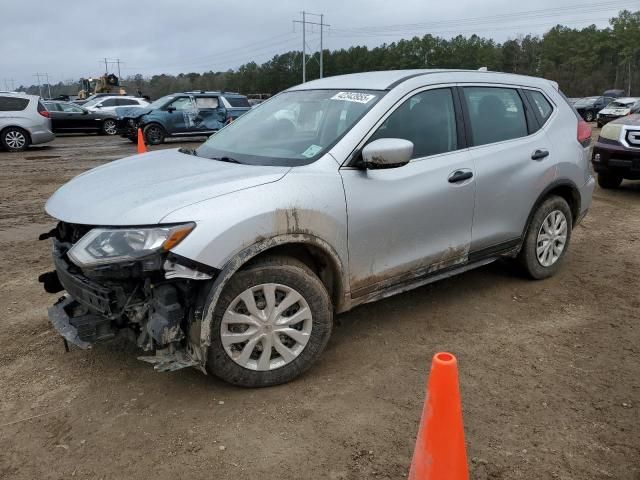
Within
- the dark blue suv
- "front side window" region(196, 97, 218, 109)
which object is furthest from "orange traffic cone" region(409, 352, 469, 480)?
"front side window" region(196, 97, 218, 109)

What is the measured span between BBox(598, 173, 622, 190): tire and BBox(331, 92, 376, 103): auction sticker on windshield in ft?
23.9

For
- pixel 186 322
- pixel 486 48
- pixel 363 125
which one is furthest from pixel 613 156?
pixel 486 48

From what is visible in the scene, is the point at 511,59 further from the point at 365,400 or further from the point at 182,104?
the point at 365,400

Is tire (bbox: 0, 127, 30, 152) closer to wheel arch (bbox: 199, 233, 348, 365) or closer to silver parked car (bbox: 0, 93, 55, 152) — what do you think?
silver parked car (bbox: 0, 93, 55, 152)

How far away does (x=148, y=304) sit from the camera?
9.16 ft

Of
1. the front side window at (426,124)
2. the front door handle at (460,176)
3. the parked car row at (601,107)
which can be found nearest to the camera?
the front side window at (426,124)

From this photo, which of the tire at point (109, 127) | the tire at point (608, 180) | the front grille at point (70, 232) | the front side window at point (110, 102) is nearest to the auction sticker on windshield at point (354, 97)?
the front grille at point (70, 232)

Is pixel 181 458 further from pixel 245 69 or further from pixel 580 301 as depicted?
pixel 245 69

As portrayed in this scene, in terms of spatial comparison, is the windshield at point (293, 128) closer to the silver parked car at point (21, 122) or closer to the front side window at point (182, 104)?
the silver parked car at point (21, 122)

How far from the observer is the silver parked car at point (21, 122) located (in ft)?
50.2

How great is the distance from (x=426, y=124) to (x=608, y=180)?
282 inches

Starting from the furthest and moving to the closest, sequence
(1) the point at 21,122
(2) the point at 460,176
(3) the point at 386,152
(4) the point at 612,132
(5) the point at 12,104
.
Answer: (1) the point at 21,122 < (5) the point at 12,104 < (4) the point at 612,132 < (2) the point at 460,176 < (3) the point at 386,152

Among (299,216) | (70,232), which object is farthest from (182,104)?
(299,216)

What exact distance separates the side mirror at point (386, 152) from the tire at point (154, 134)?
15.3 m
